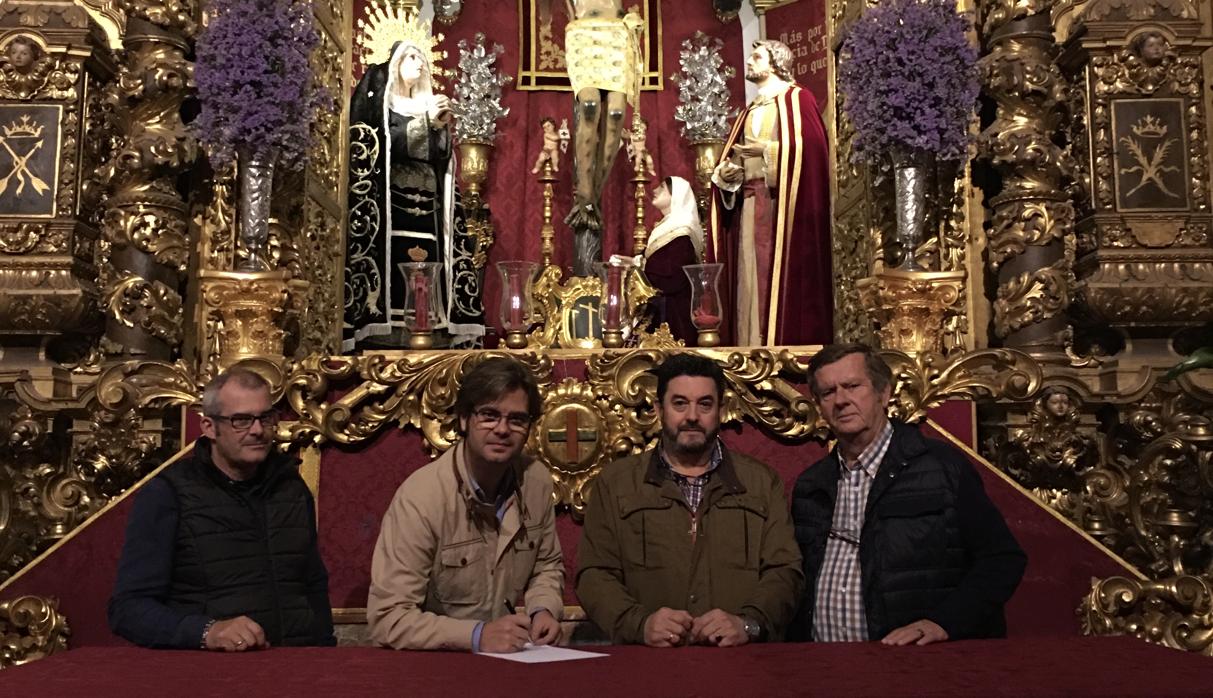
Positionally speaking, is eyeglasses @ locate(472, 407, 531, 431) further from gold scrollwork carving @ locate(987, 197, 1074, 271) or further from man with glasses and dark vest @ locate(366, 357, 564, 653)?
gold scrollwork carving @ locate(987, 197, 1074, 271)

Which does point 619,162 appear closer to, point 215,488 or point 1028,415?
point 1028,415

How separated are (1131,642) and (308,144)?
3.80 meters

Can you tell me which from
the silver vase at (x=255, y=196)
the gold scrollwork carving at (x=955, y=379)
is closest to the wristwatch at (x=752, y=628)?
the gold scrollwork carving at (x=955, y=379)

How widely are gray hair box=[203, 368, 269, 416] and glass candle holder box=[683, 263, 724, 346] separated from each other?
210 cm

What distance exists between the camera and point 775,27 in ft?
25.1

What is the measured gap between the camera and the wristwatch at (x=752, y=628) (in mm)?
2779

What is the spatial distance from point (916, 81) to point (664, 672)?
3.33 m

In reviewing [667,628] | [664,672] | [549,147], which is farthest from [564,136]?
[664,672]

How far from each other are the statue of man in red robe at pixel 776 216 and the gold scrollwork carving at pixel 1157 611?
2.35 meters

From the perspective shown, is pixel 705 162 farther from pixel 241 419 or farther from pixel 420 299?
pixel 241 419

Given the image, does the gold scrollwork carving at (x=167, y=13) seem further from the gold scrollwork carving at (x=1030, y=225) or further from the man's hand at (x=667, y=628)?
the man's hand at (x=667, y=628)

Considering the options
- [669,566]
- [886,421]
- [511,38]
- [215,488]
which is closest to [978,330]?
[886,421]

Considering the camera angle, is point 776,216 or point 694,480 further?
point 776,216

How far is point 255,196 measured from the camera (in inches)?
192
